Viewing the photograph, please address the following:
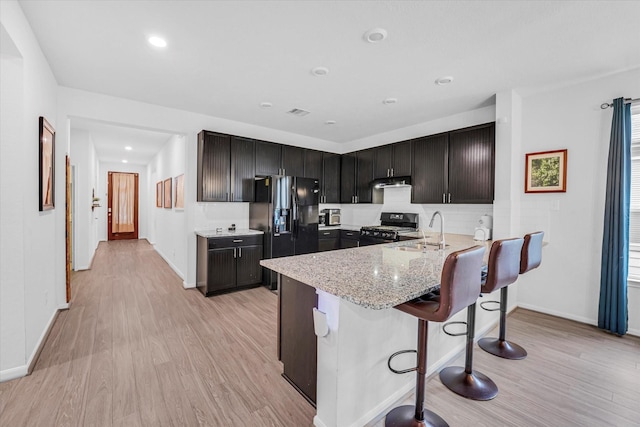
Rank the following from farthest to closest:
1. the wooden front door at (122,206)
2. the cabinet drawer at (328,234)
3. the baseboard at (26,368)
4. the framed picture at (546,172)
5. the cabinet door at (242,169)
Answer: the wooden front door at (122,206)
the cabinet drawer at (328,234)
the cabinet door at (242,169)
the framed picture at (546,172)
the baseboard at (26,368)

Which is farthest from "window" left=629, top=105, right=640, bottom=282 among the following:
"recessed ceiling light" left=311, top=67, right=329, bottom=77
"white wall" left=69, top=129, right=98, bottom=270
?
"white wall" left=69, top=129, right=98, bottom=270

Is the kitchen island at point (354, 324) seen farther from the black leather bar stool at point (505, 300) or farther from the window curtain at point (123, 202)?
the window curtain at point (123, 202)

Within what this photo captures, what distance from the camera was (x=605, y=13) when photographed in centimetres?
199

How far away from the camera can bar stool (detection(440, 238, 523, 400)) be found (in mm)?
1904

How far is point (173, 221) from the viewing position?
5594mm

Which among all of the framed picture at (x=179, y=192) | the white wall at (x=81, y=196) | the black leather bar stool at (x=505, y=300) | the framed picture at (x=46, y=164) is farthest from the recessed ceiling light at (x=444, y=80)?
the white wall at (x=81, y=196)

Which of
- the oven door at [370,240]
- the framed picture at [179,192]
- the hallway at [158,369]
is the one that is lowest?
the hallway at [158,369]

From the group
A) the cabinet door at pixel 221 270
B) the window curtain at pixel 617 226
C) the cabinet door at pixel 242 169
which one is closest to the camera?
the window curtain at pixel 617 226

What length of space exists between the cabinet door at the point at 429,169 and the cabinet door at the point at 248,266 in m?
2.64

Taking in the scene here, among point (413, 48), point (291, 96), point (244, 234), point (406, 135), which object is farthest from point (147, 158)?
point (413, 48)

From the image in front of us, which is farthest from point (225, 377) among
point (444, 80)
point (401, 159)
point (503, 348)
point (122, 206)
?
point (122, 206)

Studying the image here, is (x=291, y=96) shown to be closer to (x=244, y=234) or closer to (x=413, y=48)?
(x=413, y=48)

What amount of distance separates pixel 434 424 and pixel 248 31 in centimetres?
303

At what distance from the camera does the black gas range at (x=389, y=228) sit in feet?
14.2
